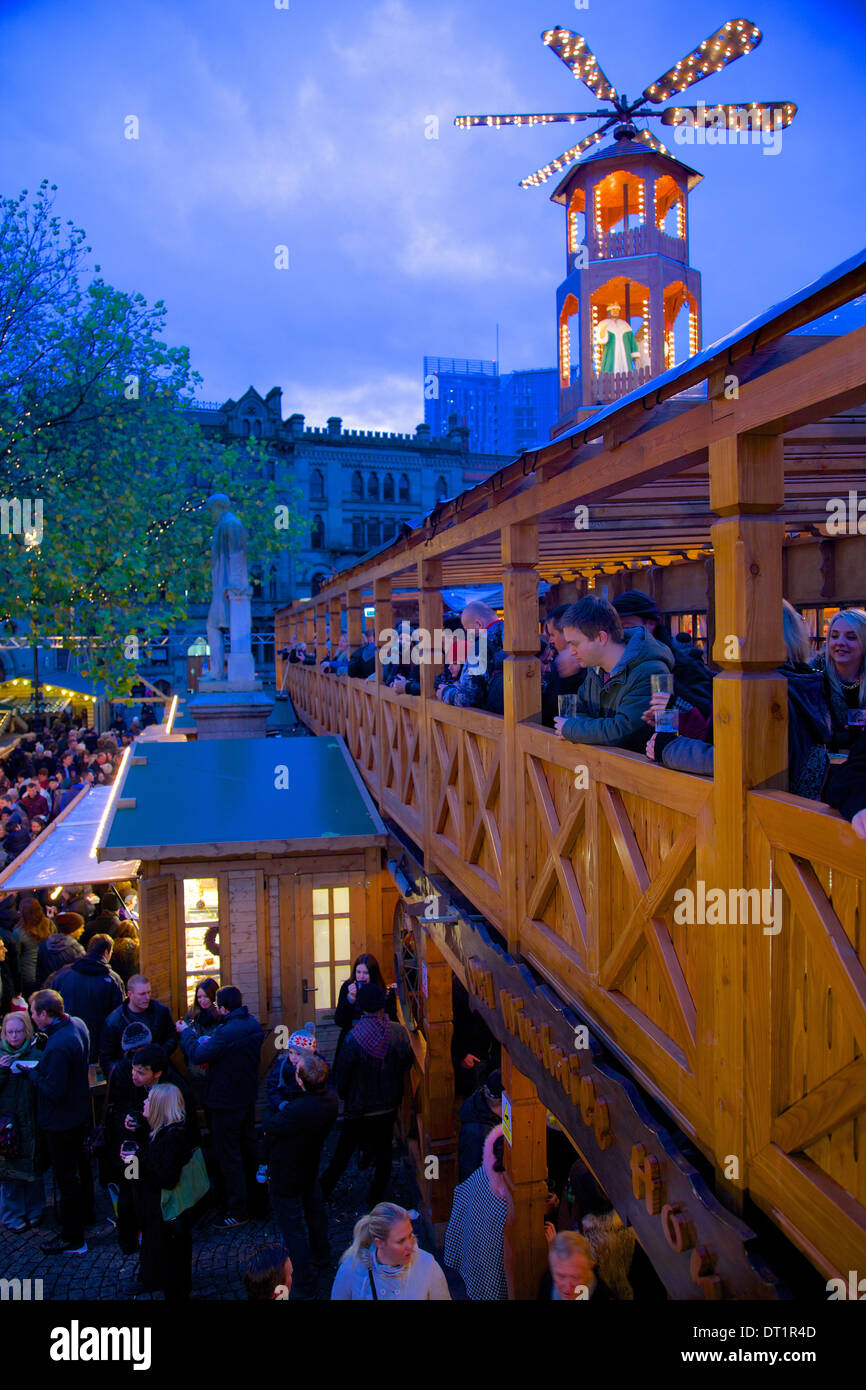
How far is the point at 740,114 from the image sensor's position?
559 inches

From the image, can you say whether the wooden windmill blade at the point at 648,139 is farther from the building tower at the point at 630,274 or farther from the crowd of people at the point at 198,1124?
the crowd of people at the point at 198,1124

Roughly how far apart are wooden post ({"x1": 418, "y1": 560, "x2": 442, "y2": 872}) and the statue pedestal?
26.8 feet

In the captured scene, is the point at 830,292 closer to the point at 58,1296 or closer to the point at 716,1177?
the point at 716,1177

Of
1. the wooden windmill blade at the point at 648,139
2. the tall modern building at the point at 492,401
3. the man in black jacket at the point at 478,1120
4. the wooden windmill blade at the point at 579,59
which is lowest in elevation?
the man in black jacket at the point at 478,1120

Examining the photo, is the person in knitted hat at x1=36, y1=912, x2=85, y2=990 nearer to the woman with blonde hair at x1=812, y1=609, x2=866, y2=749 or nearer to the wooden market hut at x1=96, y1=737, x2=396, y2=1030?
the wooden market hut at x1=96, y1=737, x2=396, y2=1030

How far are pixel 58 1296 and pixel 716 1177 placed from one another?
18.5 ft

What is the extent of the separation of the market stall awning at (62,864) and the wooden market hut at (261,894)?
518 mm

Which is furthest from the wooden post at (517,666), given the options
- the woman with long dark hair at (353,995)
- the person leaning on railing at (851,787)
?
the woman with long dark hair at (353,995)

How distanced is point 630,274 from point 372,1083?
426 inches

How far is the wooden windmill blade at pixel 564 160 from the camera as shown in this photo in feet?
47.9

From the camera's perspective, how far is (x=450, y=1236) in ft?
17.7
